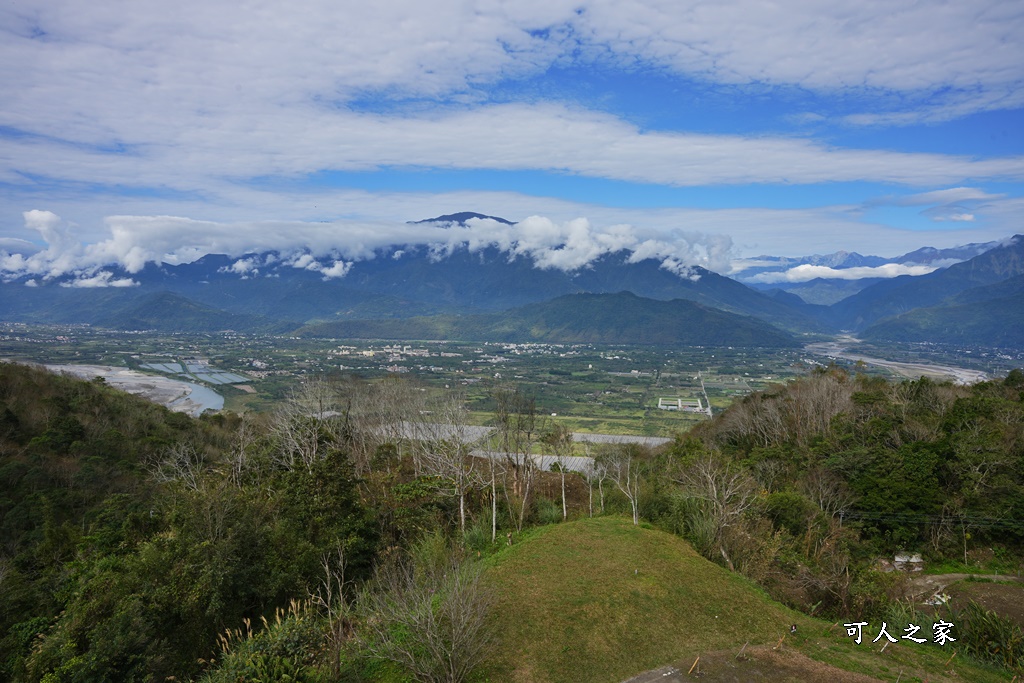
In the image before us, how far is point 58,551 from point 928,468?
3561 cm

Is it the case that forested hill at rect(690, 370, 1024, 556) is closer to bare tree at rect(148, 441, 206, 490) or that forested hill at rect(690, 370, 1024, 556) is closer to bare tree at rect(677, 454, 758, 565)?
bare tree at rect(677, 454, 758, 565)

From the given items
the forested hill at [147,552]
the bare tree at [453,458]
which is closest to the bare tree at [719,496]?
the bare tree at [453,458]

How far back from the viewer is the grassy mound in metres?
11.8

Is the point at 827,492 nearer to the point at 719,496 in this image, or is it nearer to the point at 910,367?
the point at 719,496

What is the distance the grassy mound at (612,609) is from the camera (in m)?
11.8

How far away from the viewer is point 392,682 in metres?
10.5

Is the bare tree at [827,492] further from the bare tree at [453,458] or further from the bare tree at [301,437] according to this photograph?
the bare tree at [301,437]

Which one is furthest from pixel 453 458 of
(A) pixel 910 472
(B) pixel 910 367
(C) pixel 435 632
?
(B) pixel 910 367

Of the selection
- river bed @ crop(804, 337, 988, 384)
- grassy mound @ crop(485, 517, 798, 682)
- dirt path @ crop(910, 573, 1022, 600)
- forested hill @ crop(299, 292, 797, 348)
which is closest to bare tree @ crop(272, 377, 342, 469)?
grassy mound @ crop(485, 517, 798, 682)

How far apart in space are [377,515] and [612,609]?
9527 mm

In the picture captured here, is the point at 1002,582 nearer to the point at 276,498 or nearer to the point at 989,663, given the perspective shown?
the point at 989,663

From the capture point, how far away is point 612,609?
44.5 feet

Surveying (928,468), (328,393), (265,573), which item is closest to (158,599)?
(265,573)

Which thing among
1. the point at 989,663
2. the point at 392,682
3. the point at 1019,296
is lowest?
the point at 989,663
